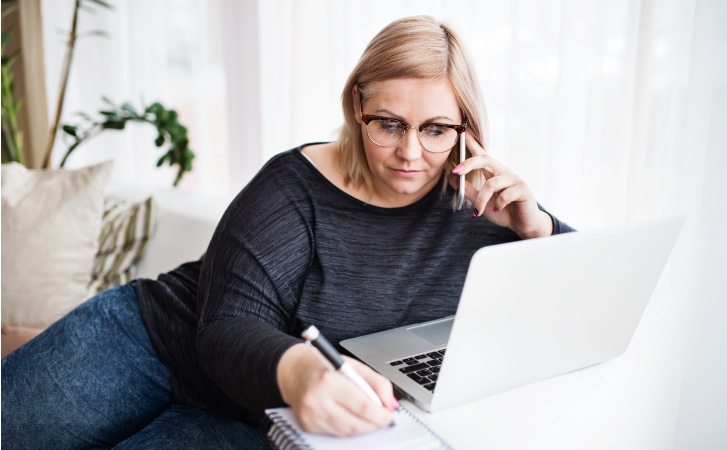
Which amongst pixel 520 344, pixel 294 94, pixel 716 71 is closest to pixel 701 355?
pixel 716 71

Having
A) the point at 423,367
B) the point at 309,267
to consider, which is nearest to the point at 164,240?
the point at 309,267

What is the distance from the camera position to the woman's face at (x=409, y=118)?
91 centimetres

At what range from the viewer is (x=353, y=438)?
1.88ft

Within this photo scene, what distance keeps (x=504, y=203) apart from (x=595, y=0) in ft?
2.19

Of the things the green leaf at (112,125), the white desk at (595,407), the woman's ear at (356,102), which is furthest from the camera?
the green leaf at (112,125)

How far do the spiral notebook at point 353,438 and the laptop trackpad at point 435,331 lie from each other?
34 cm

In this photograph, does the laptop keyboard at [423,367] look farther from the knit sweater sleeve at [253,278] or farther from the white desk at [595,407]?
the knit sweater sleeve at [253,278]

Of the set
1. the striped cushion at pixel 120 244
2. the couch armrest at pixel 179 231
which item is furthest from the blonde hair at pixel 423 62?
the striped cushion at pixel 120 244

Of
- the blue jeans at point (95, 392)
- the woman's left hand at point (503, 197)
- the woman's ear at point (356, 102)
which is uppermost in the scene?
the woman's ear at point (356, 102)

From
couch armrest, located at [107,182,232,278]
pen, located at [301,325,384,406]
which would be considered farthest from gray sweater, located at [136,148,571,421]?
couch armrest, located at [107,182,232,278]

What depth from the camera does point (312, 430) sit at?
57cm

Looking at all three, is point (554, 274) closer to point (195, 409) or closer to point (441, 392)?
point (441, 392)

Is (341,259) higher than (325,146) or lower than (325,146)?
lower

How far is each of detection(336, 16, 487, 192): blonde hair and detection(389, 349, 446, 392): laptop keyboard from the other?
381mm
